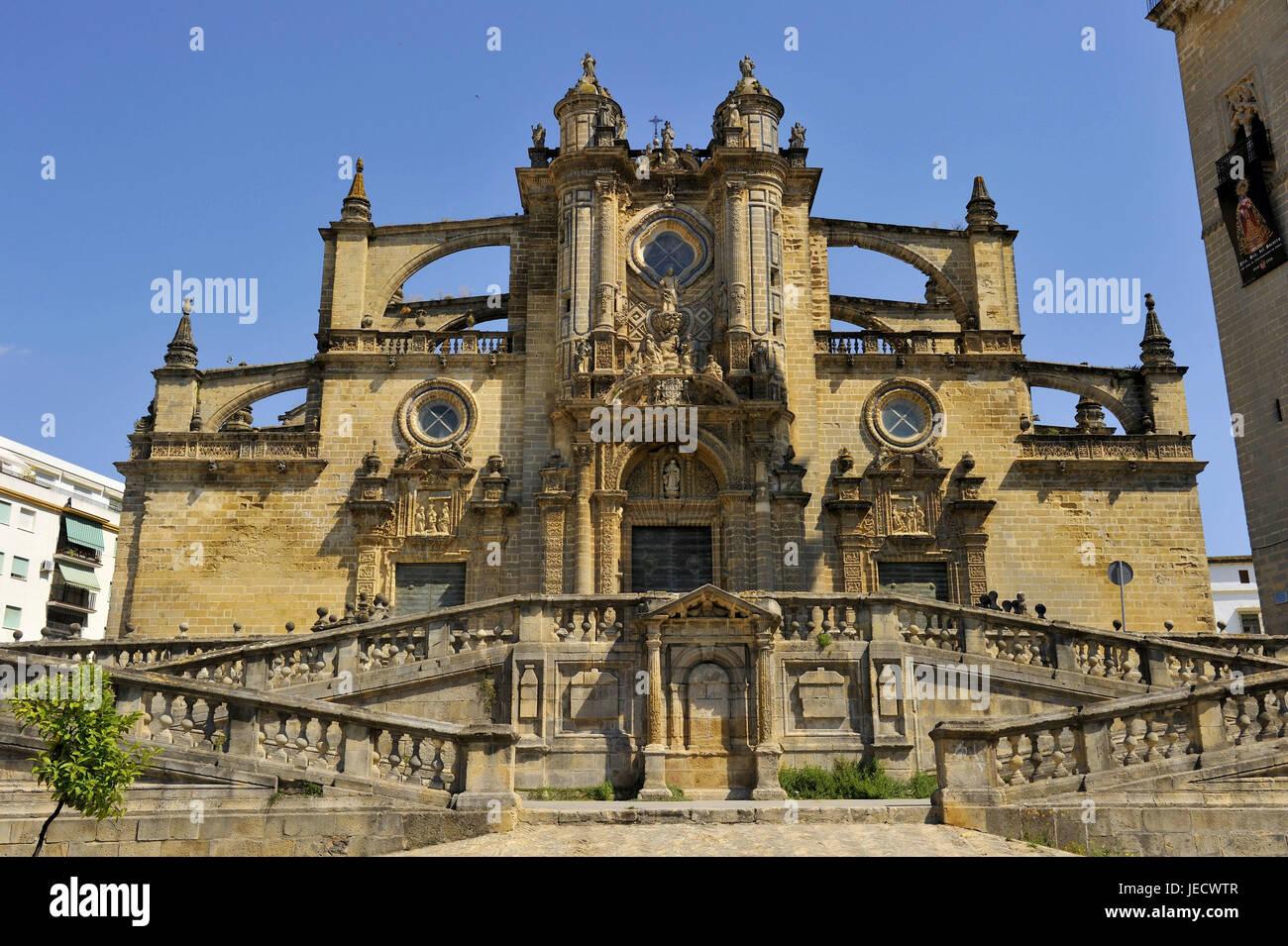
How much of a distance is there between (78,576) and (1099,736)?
153ft

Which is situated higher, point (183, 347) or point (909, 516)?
point (183, 347)

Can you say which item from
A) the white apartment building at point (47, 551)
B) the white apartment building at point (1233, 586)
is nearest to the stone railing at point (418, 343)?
the white apartment building at point (47, 551)

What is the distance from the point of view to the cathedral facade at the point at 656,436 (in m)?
24.6

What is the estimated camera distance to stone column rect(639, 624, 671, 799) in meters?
13.4

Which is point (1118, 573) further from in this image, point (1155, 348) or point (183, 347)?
point (183, 347)

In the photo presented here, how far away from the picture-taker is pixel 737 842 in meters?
10.3

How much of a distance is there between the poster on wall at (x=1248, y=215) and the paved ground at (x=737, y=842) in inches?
659

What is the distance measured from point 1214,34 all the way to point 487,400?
17633 mm

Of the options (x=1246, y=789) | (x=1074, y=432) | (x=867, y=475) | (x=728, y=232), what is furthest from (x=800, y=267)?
(x=1246, y=789)

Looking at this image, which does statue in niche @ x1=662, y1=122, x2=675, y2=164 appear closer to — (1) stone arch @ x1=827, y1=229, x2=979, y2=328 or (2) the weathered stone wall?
(1) stone arch @ x1=827, y1=229, x2=979, y2=328

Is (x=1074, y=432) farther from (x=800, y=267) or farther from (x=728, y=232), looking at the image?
(x=728, y=232)

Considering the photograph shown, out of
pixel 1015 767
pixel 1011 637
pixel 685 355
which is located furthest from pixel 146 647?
pixel 1015 767

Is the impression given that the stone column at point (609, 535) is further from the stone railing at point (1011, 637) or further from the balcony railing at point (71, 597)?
the balcony railing at point (71, 597)

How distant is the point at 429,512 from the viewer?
2506 cm
